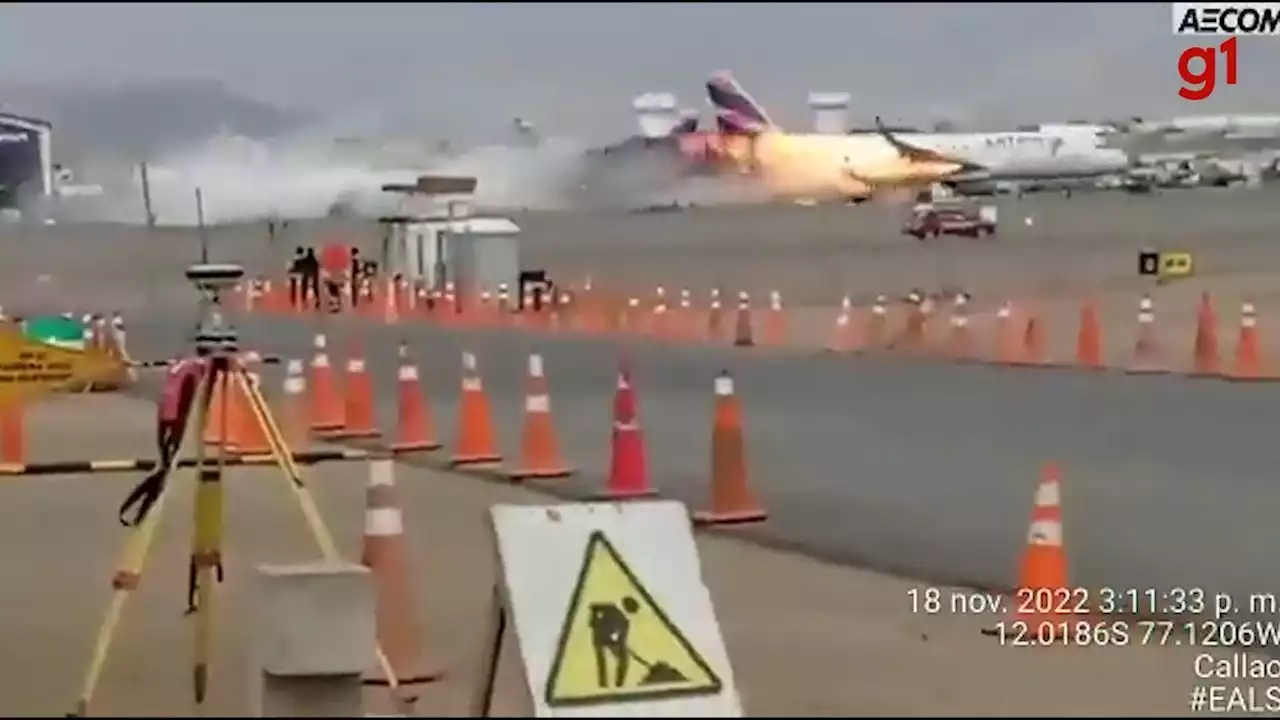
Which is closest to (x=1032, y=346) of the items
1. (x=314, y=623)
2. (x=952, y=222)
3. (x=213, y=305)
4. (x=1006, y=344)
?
(x=1006, y=344)

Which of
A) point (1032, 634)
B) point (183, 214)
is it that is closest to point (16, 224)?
point (183, 214)

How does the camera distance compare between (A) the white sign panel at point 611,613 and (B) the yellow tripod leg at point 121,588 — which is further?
(B) the yellow tripod leg at point 121,588

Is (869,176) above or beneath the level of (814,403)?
above

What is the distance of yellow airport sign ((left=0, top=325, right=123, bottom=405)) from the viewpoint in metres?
8.80

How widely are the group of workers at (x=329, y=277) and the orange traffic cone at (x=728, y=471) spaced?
914 inches

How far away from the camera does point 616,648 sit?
680cm

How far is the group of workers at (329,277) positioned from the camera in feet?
120

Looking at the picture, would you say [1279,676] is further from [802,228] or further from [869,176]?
[802,228]

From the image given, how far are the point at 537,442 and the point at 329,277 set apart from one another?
2371 centimetres

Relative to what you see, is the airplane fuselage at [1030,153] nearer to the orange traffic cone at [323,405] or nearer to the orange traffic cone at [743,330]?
the orange traffic cone at [323,405]

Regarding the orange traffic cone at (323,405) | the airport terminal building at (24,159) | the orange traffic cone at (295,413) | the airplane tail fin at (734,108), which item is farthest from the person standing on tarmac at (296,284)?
the airport terminal building at (24,159)

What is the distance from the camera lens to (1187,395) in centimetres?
1855

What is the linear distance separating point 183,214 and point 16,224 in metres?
1.07

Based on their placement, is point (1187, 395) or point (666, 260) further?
point (666, 260)
